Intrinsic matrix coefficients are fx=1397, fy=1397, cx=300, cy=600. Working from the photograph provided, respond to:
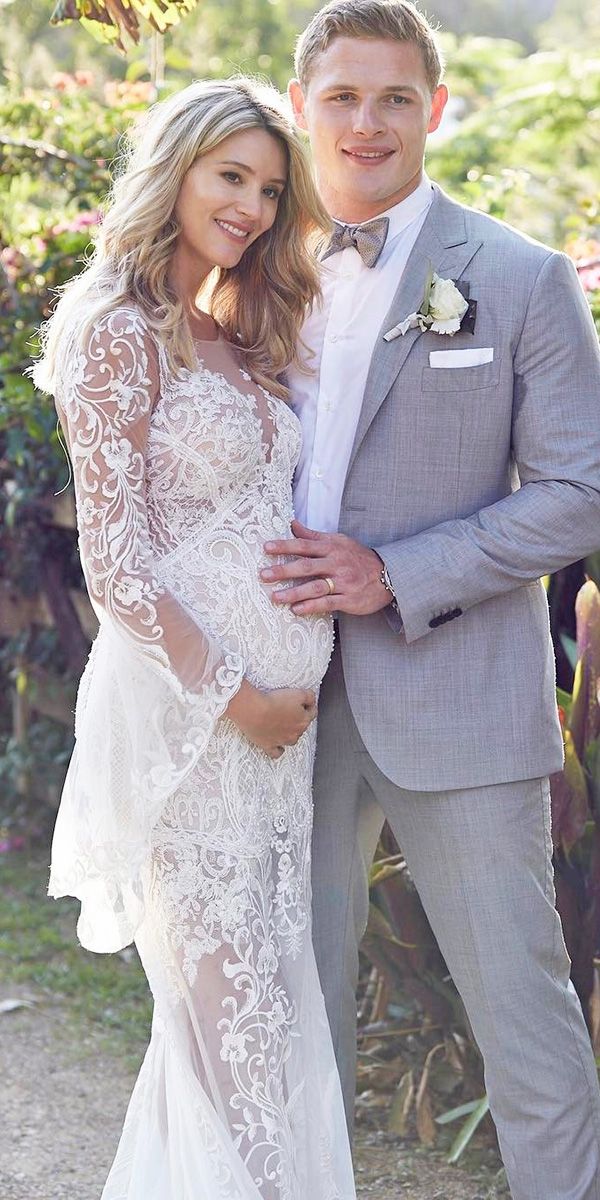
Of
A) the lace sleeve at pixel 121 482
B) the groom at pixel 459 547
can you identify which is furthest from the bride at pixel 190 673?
the groom at pixel 459 547

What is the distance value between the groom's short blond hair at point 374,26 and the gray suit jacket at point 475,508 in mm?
357

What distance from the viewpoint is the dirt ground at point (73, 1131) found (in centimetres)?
319

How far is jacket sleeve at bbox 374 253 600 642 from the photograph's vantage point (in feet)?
7.97

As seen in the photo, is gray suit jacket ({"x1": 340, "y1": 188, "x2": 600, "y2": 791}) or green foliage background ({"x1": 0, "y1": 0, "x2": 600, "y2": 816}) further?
green foliage background ({"x1": 0, "y1": 0, "x2": 600, "y2": 816})

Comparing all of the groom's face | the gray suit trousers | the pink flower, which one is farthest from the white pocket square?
the pink flower

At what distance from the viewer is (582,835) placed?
3203mm

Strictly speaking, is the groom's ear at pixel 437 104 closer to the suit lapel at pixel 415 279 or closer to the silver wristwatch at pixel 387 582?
the suit lapel at pixel 415 279

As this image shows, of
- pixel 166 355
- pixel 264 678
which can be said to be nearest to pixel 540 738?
pixel 264 678

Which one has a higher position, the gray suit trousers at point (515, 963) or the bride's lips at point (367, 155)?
the bride's lips at point (367, 155)

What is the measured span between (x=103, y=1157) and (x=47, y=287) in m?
3.01

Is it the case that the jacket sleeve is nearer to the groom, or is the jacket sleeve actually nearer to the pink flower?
the groom

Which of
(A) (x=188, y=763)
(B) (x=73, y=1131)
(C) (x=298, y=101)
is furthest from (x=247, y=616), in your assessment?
(B) (x=73, y=1131)

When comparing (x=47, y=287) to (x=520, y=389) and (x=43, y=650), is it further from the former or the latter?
(x=520, y=389)

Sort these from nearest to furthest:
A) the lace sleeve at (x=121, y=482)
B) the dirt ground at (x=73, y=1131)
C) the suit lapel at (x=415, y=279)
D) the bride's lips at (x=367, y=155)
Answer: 1. the lace sleeve at (x=121, y=482)
2. the suit lapel at (x=415, y=279)
3. the bride's lips at (x=367, y=155)
4. the dirt ground at (x=73, y=1131)
